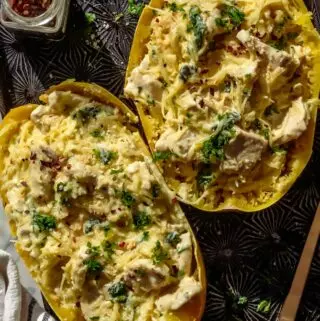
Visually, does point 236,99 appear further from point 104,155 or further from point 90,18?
point 90,18

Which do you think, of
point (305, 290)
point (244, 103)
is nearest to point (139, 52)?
point (244, 103)

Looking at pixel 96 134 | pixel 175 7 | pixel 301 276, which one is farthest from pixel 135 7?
pixel 301 276

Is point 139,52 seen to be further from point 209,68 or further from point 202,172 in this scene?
point 202,172

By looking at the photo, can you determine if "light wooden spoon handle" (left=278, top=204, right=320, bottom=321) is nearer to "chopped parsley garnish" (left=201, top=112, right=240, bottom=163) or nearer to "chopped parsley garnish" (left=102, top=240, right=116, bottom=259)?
"chopped parsley garnish" (left=201, top=112, right=240, bottom=163)

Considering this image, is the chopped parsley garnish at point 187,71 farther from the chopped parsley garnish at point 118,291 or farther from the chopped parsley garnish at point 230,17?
the chopped parsley garnish at point 118,291

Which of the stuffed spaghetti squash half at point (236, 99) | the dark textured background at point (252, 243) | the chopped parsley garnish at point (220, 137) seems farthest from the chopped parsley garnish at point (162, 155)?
the dark textured background at point (252, 243)

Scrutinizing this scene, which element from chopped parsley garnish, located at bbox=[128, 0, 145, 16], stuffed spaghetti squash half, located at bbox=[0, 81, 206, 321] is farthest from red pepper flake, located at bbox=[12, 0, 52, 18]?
stuffed spaghetti squash half, located at bbox=[0, 81, 206, 321]

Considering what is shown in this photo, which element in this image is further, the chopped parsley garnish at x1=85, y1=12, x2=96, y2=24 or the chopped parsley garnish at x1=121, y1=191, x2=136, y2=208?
the chopped parsley garnish at x1=85, y1=12, x2=96, y2=24
